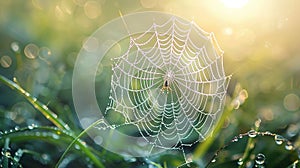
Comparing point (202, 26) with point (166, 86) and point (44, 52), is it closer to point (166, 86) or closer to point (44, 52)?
point (166, 86)

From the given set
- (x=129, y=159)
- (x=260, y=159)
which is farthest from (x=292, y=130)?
(x=129, y=159)

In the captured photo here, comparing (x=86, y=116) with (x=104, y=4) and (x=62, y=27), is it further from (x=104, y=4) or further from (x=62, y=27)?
(x=104, y=4)

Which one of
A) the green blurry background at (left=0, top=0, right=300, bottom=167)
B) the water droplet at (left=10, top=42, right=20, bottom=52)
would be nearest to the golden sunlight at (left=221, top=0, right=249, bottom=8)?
the green blurry background at (left=0, top=0, right=300, bottom=167)

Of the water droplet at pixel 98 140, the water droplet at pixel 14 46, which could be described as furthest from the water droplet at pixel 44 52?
the water droplet at pixel 98 140

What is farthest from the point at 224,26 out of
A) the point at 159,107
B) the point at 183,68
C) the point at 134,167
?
the point at 134,167

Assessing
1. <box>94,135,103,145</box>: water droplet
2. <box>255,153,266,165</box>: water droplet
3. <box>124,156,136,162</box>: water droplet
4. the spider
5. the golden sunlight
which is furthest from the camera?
the golden sunlight

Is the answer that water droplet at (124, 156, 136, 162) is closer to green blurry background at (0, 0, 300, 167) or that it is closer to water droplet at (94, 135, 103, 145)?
green blurry background at (0, 0, 300, 167)

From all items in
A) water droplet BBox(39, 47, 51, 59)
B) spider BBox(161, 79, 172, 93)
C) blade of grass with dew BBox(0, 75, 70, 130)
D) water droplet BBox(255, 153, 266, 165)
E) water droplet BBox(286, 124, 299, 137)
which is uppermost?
water droplet BBox(39, 47, 51, 59)

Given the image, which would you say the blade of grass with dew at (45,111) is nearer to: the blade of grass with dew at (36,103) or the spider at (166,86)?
the blade of grass with dew at (36,103)
